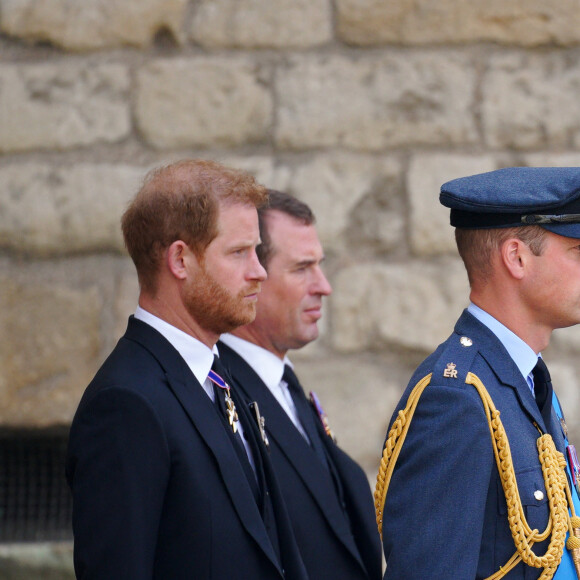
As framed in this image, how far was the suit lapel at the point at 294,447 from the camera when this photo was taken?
8.08 feet

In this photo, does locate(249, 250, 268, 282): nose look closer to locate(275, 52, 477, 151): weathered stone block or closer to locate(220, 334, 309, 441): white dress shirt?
locate(220, 334, 309, 441): white dress shirt

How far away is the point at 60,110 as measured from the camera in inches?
135

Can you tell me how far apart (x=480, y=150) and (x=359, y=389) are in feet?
3.08

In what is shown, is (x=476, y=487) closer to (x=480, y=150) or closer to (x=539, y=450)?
(x=539, y=450)

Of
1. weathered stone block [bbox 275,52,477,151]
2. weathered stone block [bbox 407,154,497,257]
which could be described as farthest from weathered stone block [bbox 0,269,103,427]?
weathered stone block [bbox 407,154,497,257]

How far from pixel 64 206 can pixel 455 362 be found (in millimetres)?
1909

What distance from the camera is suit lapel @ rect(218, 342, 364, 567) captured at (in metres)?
2.46

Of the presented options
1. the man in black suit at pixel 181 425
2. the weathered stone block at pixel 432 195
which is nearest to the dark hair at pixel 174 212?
the man in black suit at pixel 181 425

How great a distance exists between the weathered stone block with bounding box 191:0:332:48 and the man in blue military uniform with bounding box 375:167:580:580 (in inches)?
63.9

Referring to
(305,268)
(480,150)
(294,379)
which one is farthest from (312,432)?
(480,150)

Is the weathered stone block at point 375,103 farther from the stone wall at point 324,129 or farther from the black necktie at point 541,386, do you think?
the black necktie at point 541,386

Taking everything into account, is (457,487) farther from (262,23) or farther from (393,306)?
(262,23)

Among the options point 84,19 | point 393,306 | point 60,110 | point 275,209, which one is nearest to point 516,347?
A: point 275,209

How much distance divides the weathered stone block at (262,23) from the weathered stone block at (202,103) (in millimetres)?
86
